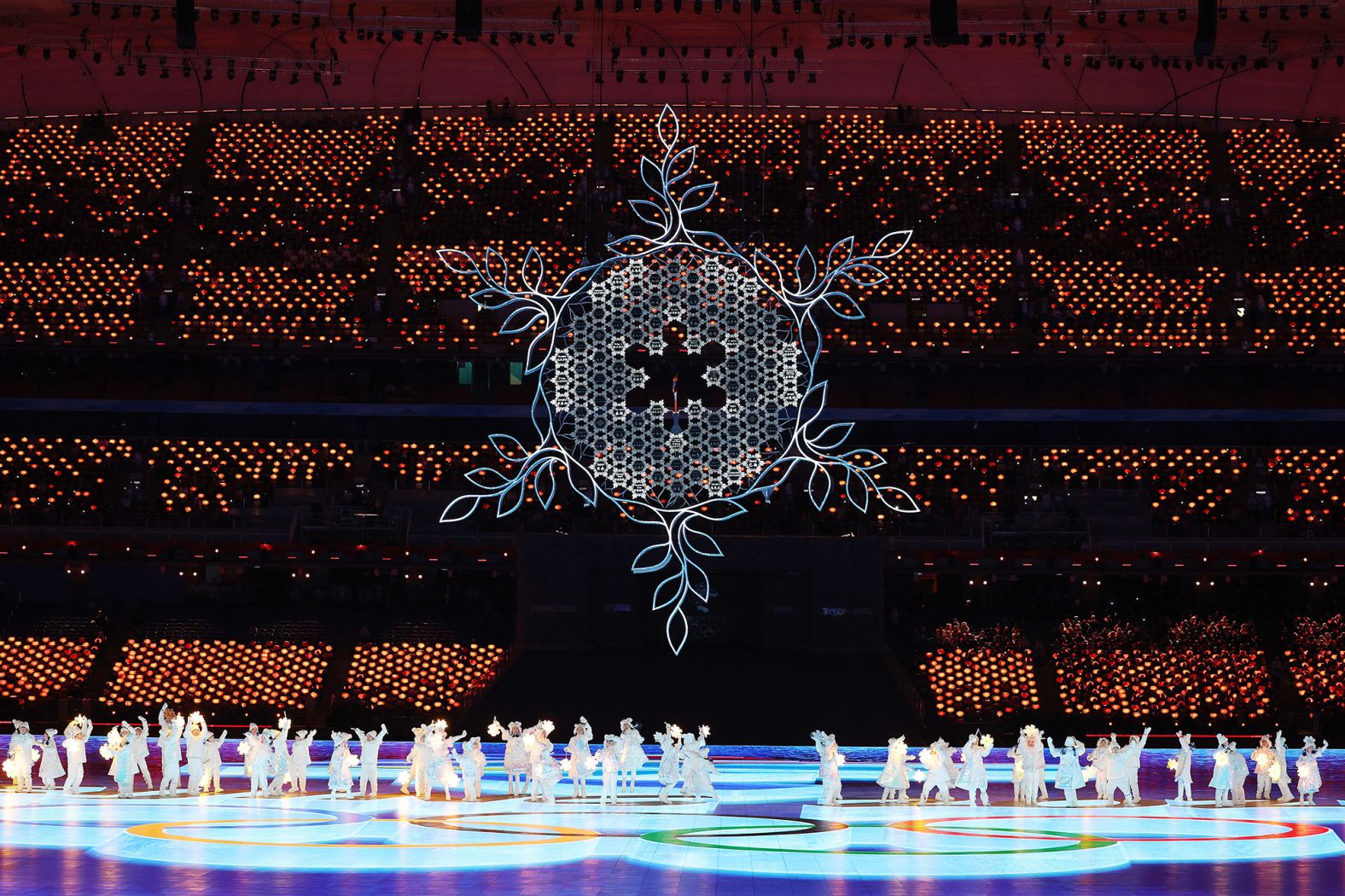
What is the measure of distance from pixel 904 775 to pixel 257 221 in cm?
2308

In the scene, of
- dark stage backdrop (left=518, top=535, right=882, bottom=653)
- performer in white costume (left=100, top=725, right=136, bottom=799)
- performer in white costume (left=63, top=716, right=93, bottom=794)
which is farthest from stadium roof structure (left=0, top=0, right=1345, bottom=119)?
performer in white costume (left=100, top=725, right=136, bottom=799)

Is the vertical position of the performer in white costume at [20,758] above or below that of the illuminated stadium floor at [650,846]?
above

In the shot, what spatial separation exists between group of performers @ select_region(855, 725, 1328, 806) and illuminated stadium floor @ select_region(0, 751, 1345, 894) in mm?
310

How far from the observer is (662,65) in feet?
119

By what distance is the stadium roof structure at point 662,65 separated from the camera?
34.3 metres

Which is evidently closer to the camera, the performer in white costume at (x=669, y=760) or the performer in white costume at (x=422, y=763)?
the performer in white costume at (x=669, y=760)

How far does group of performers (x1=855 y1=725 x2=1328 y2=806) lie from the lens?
18844 millimetres

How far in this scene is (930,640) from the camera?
29.7 metres

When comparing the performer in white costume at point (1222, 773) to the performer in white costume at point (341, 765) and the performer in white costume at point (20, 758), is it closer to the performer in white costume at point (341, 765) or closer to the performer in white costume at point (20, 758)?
the performer in white costume at point (341, 765)

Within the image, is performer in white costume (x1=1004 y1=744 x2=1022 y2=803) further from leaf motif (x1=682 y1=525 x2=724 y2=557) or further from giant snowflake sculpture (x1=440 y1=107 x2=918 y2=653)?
leaf motif (x1=682 y1=525 x2=724 y2=557)

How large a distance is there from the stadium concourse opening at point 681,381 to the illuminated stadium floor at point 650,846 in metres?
2.69

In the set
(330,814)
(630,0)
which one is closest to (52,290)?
(630,0)

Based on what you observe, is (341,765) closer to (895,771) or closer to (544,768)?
(544,768)

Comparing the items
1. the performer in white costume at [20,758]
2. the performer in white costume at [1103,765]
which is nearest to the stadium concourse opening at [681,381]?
the performer in white costume at [1103,765]
